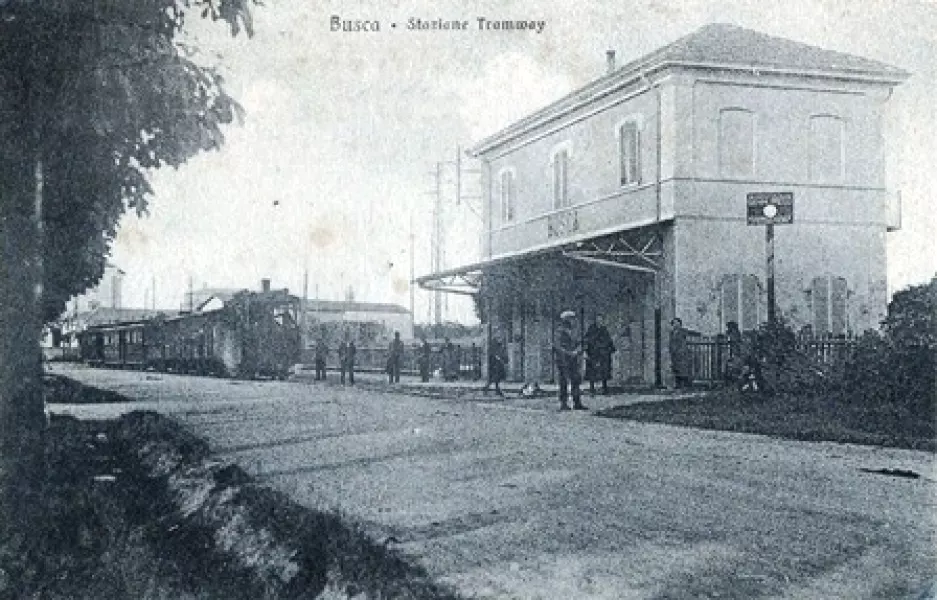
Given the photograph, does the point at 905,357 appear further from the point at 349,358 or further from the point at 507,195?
the point at 349,358

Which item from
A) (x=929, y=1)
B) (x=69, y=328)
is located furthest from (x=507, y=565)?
(x=69, y=328)

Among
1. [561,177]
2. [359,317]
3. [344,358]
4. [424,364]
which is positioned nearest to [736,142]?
[561,177]

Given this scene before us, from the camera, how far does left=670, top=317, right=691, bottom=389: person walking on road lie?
57.8 ft

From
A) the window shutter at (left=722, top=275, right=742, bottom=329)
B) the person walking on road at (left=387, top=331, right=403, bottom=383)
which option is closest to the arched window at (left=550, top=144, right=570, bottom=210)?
the window shutter at (left=722, top=275, right=742, bottom=329)


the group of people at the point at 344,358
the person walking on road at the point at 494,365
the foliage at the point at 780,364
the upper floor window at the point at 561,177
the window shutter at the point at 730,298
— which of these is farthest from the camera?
the group of people at the point at 344,358

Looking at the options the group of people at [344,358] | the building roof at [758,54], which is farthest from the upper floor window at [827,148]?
the group of people at [344,358]

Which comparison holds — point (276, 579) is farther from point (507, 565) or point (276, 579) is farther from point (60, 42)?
point (60, 42)

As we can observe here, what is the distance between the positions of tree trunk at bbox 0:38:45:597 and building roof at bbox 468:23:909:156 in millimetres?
14260

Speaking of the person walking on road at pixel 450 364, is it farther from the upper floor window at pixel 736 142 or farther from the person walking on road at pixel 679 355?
the upper floor window at pixel 736 142

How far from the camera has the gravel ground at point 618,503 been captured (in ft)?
13.8

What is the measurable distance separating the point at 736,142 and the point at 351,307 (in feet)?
215

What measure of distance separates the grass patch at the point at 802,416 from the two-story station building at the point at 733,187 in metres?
4.75

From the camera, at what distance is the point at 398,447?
931 centimetres

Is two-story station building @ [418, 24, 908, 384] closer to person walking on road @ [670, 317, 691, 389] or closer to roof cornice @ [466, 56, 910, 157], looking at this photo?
roof cornice @ [466, 56, 910, 157]
